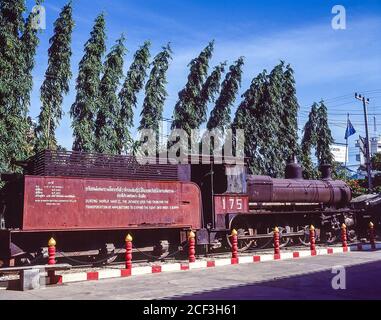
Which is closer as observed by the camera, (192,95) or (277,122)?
(192,95)

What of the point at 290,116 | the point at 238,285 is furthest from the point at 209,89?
the point at 238,285

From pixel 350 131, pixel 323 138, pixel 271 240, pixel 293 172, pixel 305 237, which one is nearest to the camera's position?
pixel 271 240

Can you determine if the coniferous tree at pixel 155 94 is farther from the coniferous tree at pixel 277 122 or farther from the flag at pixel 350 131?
the flag at pixel 350 131

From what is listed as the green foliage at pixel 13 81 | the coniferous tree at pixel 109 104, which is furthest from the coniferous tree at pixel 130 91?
the green foliage at pixel 13 81

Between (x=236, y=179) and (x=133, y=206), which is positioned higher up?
(x=236, y=179)

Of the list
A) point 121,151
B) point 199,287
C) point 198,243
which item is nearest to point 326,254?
point 198,243

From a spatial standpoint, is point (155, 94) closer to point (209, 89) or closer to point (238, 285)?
point (209, 89)

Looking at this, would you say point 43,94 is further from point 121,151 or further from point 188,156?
point 188,156

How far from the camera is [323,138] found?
98.0ft

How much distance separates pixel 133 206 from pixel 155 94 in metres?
11.3

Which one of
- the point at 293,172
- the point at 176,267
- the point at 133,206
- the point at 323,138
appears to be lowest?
the point at 176,267

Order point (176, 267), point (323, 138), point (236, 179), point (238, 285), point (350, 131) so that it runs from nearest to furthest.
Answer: point (238, 285) → point (176, 267) → point (236, 179) → point (323, 138) → point (350, 131)

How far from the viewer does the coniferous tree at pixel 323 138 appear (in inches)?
1173

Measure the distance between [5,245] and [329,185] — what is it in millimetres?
13180
